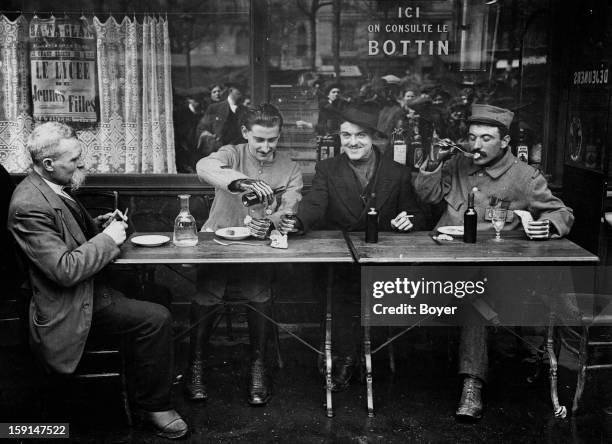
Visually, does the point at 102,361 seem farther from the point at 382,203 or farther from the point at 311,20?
the point at 311,20

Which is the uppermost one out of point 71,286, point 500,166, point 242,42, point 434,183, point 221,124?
point 242,42

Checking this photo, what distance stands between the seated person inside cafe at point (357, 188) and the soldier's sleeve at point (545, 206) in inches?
28.6

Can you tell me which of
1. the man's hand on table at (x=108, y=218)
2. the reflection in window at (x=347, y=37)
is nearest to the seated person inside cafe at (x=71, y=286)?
the man's hand on table at (x=108, y=218)

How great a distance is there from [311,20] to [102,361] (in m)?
3.00

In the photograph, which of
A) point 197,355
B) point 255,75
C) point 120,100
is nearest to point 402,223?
point 197,355

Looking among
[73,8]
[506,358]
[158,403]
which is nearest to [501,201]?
[506,358]

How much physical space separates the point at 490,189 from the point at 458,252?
879 mm

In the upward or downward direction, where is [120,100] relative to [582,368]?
upward

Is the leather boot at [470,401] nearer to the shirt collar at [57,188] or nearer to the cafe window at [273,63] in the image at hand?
the cafe window at [273,63]

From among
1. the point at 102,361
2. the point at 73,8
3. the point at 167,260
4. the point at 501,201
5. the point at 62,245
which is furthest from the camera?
the point at 73,8

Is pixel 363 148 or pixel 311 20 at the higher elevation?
pixel 311 20

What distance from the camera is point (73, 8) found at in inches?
222

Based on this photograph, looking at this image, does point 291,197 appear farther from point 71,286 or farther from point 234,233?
point 71,286

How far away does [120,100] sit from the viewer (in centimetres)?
583
